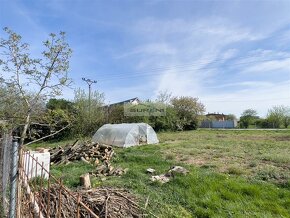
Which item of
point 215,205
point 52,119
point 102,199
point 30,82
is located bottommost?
point 215,205

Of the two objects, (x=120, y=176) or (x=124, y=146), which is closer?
(x=120, y=176)

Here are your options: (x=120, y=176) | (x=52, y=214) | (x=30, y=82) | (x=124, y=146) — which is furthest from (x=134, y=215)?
(x=124, y=146)

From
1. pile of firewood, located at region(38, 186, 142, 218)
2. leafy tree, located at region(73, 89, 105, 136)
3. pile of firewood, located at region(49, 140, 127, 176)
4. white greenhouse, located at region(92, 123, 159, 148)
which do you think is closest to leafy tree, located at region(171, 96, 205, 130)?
leafy tree, located at region(73, 89, 105, 136)

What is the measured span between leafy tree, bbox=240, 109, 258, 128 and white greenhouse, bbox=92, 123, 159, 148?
34.7 metres

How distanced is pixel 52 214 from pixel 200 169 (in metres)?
4.60

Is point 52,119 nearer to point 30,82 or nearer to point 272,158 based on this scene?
point 30,82

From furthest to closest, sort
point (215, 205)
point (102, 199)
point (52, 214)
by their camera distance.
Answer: point (215, 205) → point (102, 199) → point (52, 214)

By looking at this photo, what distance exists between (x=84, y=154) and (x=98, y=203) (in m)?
6.00

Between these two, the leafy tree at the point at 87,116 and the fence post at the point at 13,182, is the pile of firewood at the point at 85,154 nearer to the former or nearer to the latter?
the fence post at the point at 13,182

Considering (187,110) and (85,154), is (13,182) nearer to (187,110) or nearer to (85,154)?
(85,154)

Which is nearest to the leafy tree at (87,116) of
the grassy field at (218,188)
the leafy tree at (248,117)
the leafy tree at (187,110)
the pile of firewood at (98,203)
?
the leafy tree at (187,110)

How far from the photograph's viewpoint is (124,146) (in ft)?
46.1

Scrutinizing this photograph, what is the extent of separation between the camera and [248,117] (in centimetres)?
4847

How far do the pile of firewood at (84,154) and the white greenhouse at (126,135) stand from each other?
3.50m
